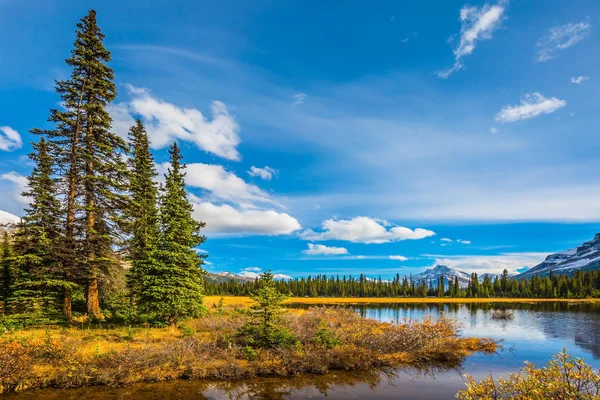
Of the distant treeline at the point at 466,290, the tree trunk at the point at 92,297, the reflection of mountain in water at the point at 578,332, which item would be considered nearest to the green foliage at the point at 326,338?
the tree trunk at the point at 92,297

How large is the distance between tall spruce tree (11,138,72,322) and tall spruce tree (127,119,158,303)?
4956mm

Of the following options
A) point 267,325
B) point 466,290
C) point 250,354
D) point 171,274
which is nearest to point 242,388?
point 250,354

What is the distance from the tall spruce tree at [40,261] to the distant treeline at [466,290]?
96884 mm

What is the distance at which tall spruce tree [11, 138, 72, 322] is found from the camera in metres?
21.9

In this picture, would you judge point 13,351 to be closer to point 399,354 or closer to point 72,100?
point 72,100

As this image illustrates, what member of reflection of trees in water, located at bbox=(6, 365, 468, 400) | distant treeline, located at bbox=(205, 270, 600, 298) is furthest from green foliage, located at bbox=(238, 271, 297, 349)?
distant treeline, located at bbox=(205, 270, 600, 298)

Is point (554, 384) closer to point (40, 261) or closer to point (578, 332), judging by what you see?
point (40, 261)

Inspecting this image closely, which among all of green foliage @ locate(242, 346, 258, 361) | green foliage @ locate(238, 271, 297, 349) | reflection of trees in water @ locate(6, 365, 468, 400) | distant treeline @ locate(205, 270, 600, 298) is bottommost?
distant treeline @ locate(205, 270, 600, 298)

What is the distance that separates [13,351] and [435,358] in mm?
23748

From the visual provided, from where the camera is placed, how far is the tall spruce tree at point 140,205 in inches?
1062

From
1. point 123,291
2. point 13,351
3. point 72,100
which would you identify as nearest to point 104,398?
point 13,351

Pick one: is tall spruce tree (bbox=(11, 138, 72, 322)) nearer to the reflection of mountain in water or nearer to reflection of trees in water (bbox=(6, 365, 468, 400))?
reflection of trees in water (bbox=(6, 365, 468, 400))

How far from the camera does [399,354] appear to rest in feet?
71.4

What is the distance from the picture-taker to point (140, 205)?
3033 centimetres
